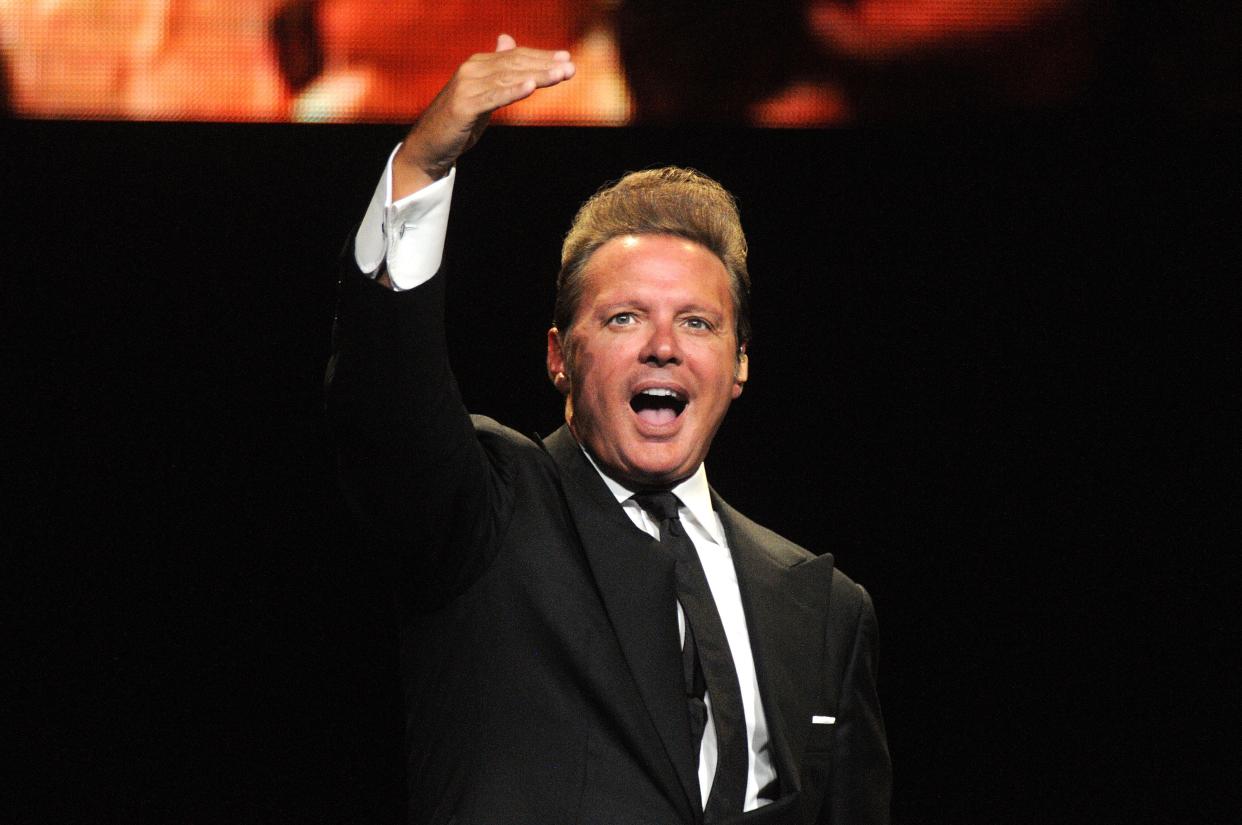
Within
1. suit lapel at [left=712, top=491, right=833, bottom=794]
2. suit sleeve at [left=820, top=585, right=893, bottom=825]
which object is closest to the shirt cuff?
suit lapel at [left=712, top=491, right=833, bottom=794]

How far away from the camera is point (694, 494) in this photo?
1.64 metres

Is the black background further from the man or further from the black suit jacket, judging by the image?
the black suit jacket

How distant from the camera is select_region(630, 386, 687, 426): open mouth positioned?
1576 millimetres

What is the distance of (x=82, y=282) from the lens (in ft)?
9.10

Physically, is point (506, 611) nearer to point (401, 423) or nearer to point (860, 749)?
point (401, 423)

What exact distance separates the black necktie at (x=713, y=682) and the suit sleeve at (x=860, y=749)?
0.22 meters

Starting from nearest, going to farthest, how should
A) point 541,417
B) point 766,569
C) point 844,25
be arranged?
point 766,569
point 844,25
point 541,417

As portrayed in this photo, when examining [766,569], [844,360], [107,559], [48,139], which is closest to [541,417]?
[844,360]

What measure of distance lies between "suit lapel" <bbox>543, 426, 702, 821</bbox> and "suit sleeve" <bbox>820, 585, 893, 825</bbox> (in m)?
0.32

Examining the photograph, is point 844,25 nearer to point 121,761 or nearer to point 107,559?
point 107,559

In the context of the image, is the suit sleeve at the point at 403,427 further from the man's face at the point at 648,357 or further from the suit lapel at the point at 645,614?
the man's face at the point at 648,357

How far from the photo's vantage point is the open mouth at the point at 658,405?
1576 mm

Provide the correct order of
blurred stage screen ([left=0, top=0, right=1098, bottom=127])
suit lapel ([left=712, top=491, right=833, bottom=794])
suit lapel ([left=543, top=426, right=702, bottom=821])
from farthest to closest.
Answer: blurred stage screen ([left=0, top=0, right=1098, bottom=127]) → suit lapel ([left=712, top=491, right=833, bottom=794]) → suit lapel ([left=543, top=426, right=702, bottom=821])

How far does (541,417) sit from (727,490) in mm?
401
